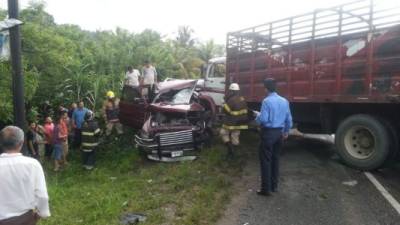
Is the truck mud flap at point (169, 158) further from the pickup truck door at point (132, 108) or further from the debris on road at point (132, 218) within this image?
the debris on road at point (132, 218)

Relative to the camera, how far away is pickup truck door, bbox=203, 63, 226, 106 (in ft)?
41.4

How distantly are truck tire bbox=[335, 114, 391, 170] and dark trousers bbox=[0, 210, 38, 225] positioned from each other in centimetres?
599

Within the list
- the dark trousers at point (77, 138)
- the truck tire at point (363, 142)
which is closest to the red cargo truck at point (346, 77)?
the truck tire at point (363, 142)

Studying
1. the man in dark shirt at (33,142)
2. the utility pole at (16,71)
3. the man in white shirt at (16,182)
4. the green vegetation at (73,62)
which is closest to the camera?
the man in white shirt at (16,182)

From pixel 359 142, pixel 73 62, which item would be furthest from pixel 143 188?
pixel 73 62

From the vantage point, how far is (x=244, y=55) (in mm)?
10836

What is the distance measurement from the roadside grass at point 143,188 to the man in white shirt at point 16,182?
260 centimetres

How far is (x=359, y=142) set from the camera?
27.1 feet

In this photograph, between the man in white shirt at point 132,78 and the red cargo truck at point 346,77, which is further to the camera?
the man in white shirt at point 132,78

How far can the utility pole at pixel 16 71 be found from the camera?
602 cm

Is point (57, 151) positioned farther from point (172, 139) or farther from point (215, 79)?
point (215, 79)

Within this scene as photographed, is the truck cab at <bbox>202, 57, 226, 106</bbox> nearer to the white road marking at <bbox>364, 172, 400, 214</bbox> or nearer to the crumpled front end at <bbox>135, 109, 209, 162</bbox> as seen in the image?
the crumpled front end at <bbox>135, 109, 209, 162</bbox>

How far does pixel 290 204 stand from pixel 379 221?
1.26 metres

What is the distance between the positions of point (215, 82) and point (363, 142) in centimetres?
552
